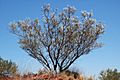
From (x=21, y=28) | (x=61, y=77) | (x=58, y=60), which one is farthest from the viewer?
(x=21, y=28)

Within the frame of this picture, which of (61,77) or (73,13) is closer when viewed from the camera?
(61,77)

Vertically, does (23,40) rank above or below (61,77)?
above

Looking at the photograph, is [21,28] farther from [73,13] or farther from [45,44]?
[73,13]

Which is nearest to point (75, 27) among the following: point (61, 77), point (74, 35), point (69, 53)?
point (74, 35)

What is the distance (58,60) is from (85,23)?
5.34 metres

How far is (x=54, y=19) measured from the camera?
3419 cm

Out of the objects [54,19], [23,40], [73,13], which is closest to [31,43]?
[23,40]

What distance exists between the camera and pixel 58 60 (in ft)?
109

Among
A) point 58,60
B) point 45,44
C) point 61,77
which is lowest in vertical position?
point 61,77

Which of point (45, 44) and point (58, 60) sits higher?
point (45, 44)

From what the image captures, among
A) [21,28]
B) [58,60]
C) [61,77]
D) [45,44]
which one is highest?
[21,28]

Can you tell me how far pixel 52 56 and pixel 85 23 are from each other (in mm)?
5401

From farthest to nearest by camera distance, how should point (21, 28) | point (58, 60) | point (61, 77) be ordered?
1. point (21, 28)
2. point (58, 60)
3. point (61, 77)

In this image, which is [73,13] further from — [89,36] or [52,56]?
[52,56]
